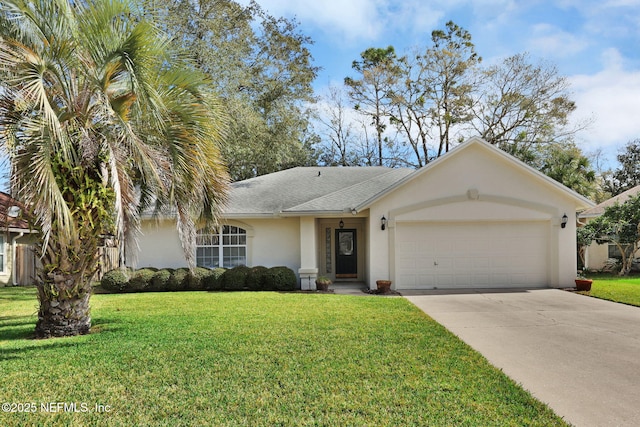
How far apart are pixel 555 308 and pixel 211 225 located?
28.1 feet

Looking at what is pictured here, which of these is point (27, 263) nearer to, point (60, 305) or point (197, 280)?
point (197, 280)

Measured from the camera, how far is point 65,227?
21.8ft

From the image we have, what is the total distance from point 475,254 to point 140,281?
37.7 feet

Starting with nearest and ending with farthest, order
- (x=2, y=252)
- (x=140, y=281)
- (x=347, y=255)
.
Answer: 1. (x=140, y=281)
2. (x=2, y=252)
3. (x=347, y=255)

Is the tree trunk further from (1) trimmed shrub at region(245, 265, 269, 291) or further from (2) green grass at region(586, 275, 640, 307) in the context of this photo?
(2) green grass at region(586, 275, 640, 307)

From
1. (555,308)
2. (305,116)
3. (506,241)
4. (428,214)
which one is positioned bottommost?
(555,308)

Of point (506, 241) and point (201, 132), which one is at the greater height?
point (201, 132)

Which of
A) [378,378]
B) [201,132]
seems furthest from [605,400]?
[201,132]

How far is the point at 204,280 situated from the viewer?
1426 centimetres

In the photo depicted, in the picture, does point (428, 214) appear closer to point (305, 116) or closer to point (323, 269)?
point (323, 269)

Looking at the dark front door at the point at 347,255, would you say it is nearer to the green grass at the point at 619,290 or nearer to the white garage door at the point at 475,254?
the white garage door at the point at 475,254

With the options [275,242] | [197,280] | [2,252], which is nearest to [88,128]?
[197,280]

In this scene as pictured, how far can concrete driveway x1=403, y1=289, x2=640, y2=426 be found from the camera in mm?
4613

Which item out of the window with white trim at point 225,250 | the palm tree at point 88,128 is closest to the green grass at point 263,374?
the palm tree at point 88,128
